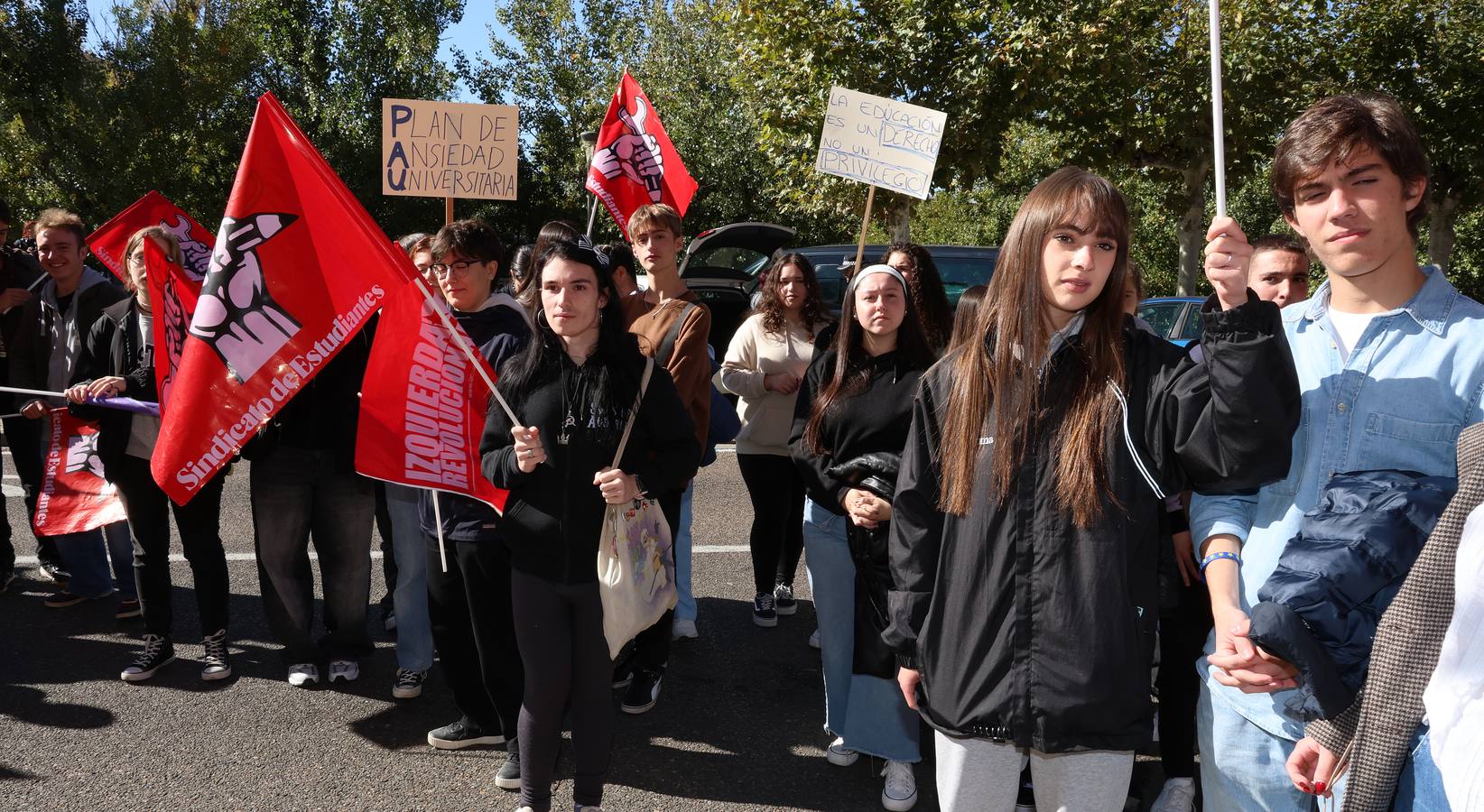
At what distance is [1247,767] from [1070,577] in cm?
46

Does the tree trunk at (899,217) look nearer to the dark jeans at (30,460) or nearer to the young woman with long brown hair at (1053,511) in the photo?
the dark jeans at (30,460)

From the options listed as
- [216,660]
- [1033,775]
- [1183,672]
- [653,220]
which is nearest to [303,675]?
[216,660]

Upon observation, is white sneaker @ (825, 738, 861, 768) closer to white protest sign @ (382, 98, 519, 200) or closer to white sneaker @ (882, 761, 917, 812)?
white sneaker @ (882, 761, 917, 812)

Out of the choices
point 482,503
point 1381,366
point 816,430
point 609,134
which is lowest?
point 482,503

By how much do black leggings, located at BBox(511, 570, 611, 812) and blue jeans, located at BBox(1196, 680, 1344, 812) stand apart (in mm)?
1774

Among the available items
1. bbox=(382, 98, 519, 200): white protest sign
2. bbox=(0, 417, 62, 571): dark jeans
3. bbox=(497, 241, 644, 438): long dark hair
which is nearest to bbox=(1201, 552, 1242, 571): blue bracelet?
bbox=(497, 241, 644, 438): long dark hair

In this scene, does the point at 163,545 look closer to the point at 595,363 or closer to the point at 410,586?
the point at 410,586

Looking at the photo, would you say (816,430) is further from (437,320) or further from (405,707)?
(405,707)

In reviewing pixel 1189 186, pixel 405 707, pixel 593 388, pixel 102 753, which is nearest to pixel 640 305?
pixel 593 388

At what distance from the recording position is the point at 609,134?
6.51 meters

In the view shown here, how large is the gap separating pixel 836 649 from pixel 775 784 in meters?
0.51

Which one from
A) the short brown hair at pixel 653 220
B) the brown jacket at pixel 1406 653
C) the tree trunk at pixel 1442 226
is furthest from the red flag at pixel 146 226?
the tree trunk at pixel 1442 226

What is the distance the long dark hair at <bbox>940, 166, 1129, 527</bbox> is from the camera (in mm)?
2074

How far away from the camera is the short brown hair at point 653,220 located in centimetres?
482
